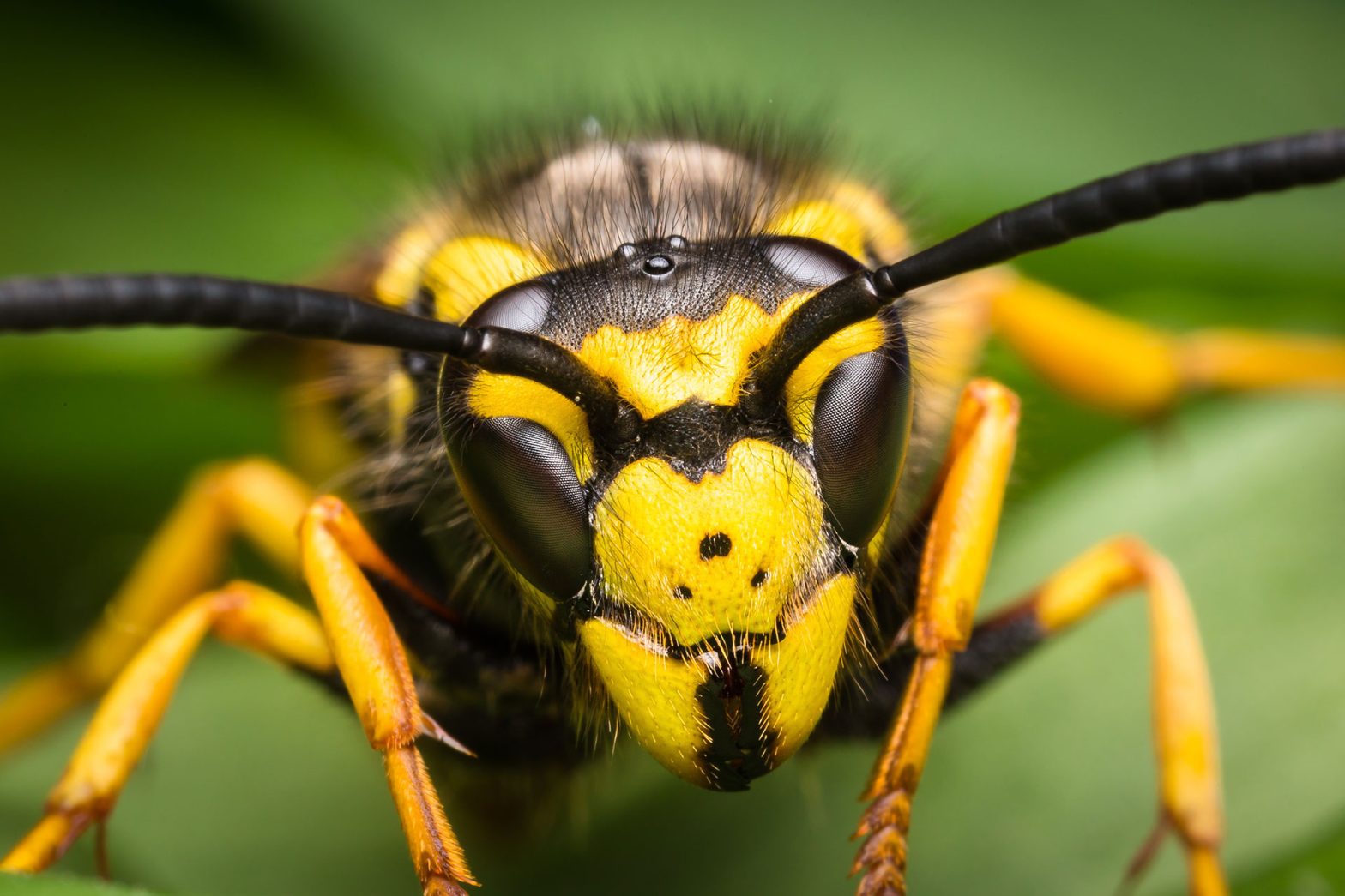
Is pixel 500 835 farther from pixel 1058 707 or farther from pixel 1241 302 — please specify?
pixel 1241 302

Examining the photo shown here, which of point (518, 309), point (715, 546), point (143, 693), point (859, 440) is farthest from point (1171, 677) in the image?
point (143, 693)

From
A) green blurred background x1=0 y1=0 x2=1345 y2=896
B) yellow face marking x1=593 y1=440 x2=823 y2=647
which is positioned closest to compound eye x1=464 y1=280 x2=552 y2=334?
yellow face marking x1=593 y1=440 x2=823 y2=647

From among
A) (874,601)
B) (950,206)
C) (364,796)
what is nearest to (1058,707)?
(874,601)

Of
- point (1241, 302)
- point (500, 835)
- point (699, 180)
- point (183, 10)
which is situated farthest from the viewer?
point (183, 10)

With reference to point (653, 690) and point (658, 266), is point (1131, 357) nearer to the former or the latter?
point (658, 266)

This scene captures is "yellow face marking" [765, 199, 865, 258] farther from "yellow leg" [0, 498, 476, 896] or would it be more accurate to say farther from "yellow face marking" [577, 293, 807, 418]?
"yellow leg" [0, 498, 476, 896]

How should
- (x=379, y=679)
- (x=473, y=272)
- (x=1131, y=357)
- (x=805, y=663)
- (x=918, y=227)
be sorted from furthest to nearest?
(x=1131, y=357)
(x=918, y=227)
(x=473, y=272)
(x=379, y=679)
(x=805, y=663)
